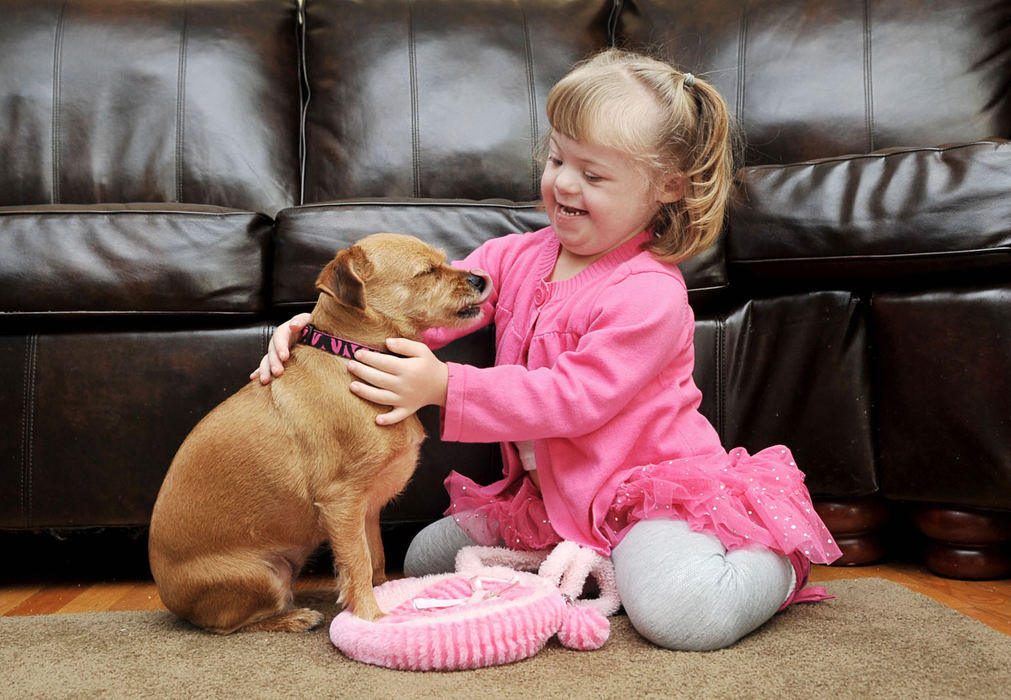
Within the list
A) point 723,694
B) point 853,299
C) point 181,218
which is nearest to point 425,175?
point 181,218

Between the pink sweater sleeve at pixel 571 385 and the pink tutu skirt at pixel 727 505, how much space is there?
0.49ft

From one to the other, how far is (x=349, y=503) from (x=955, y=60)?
6.86 ft

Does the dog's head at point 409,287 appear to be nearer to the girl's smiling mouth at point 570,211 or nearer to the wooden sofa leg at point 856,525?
the girl's smiling mouth at point 570,211

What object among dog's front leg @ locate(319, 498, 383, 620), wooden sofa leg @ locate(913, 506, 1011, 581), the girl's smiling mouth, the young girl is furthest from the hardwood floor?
the girl's smiling mouth

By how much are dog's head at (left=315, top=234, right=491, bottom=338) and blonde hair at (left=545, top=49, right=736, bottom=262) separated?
0.34 meters

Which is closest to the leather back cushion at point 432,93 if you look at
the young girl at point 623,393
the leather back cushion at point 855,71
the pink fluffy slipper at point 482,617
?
the leather back cushion at point 855,71

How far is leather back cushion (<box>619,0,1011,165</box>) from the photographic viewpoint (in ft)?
7.93

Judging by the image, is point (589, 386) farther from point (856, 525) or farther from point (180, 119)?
point (180, 119)

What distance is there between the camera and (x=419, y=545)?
5.88 ft

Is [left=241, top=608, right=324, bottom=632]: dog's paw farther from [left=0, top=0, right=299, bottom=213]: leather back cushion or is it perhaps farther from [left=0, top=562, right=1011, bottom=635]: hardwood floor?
Result: [left=0, top=0, right=299, bottom=213]: leather back cushion

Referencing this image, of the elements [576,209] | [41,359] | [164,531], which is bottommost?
[164,531]

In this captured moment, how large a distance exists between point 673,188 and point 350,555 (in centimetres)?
89

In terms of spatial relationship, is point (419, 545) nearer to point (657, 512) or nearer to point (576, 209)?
point (657, 512)

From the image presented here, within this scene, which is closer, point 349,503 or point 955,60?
point 349,503
